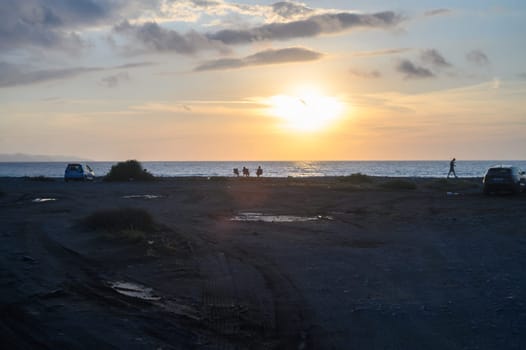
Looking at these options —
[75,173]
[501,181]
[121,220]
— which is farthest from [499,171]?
[75,173]

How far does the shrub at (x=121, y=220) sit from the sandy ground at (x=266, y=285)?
1.67 feet

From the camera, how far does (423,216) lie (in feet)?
83.8

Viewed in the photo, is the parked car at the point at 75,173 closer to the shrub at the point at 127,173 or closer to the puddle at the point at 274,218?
the shrub at the point at 127,173

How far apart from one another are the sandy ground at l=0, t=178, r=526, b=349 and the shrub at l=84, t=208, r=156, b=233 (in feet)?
1.67

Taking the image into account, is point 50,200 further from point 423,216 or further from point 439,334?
point 439,334

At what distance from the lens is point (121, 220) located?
63.8 ft

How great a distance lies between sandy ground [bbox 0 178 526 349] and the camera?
782 cm

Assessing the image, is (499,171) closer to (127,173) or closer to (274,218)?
(274,218)

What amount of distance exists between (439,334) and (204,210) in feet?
70.4

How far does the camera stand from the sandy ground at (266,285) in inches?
308

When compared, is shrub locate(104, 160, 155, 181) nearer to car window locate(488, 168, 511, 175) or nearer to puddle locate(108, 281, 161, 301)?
car window locate(488, 168, 511, 175)

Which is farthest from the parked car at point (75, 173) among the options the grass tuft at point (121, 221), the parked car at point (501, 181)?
the grass tuft at point (121, 221)

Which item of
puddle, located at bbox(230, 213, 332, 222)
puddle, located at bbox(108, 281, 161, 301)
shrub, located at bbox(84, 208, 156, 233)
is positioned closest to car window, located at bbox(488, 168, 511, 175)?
puddle, located at bbox(230, 213, 332, 222)

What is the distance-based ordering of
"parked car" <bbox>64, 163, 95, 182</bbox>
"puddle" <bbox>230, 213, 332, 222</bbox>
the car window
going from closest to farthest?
1. "puddle" <bbox>230, 213, 332, 222</bbox>
2. the car window
3. "parked car" <bbox>64, 163, 95, 182</bbox>
